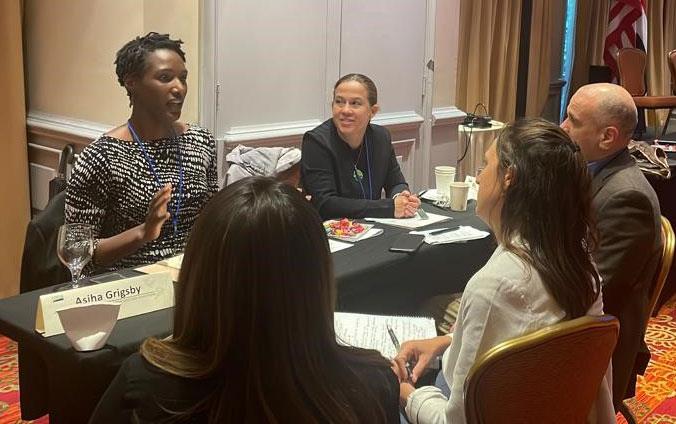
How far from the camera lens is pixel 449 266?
275 cm

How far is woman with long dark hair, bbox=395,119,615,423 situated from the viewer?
1519mm

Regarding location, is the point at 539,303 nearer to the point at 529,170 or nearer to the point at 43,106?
the point at 529,170

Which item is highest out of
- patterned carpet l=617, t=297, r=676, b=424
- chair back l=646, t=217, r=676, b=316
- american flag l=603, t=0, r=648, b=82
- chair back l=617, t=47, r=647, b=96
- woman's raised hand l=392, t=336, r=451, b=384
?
american flag l=603, t=0, r=648, b=82

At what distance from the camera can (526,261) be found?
1.55 meters

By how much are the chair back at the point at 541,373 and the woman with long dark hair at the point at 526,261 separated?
0.10 metres

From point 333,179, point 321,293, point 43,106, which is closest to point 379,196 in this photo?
point 333,179

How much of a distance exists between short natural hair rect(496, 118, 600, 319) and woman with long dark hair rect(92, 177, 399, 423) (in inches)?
23.4

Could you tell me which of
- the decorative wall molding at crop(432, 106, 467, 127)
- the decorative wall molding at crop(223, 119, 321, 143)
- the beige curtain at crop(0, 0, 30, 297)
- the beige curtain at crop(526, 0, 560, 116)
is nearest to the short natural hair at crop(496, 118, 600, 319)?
the decorative wall molding at crop(223, 119, 321, 143)

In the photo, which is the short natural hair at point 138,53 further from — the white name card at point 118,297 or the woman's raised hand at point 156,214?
the white name card at point 118,297

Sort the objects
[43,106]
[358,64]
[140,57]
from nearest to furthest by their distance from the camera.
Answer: [140,57] < [43,106] < [358,64]

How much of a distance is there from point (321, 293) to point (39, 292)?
110 centimetres

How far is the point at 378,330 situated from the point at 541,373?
57 centimetres

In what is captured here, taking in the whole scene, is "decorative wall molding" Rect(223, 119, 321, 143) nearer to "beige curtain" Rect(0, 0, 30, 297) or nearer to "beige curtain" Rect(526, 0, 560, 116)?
"beige curtain" Rect(0, 0, 30, 297)

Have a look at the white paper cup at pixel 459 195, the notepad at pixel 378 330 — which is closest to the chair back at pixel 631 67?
the white paper cup at pixel 459 195
